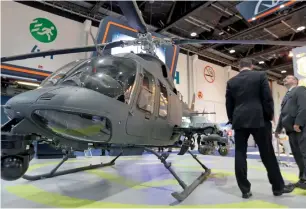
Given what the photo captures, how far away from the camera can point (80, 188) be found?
350 cm

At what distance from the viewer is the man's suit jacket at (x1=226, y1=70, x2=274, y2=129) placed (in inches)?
118

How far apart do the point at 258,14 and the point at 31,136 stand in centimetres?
668

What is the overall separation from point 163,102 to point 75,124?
1.75 metres

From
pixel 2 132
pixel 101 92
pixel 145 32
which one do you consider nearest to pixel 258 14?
pixel 145 32

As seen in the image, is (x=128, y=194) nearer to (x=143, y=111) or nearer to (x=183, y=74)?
(x=143, y=111)

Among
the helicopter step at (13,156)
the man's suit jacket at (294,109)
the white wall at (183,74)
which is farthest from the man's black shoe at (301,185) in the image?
the white wall at (183,74)

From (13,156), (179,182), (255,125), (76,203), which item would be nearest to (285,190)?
(255,125)

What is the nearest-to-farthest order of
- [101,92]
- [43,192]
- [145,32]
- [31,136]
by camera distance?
[31,136] < [101,92] < [43,192] < [145,32]

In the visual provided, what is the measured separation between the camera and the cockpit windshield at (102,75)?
266cm

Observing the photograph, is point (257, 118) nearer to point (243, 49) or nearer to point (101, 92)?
point (101, 92)

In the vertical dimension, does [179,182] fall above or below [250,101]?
below

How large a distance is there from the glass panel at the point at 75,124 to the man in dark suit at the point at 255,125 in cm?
169

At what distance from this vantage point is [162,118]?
3801 mm

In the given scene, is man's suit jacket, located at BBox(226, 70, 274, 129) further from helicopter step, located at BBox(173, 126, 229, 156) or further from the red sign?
the red sign
